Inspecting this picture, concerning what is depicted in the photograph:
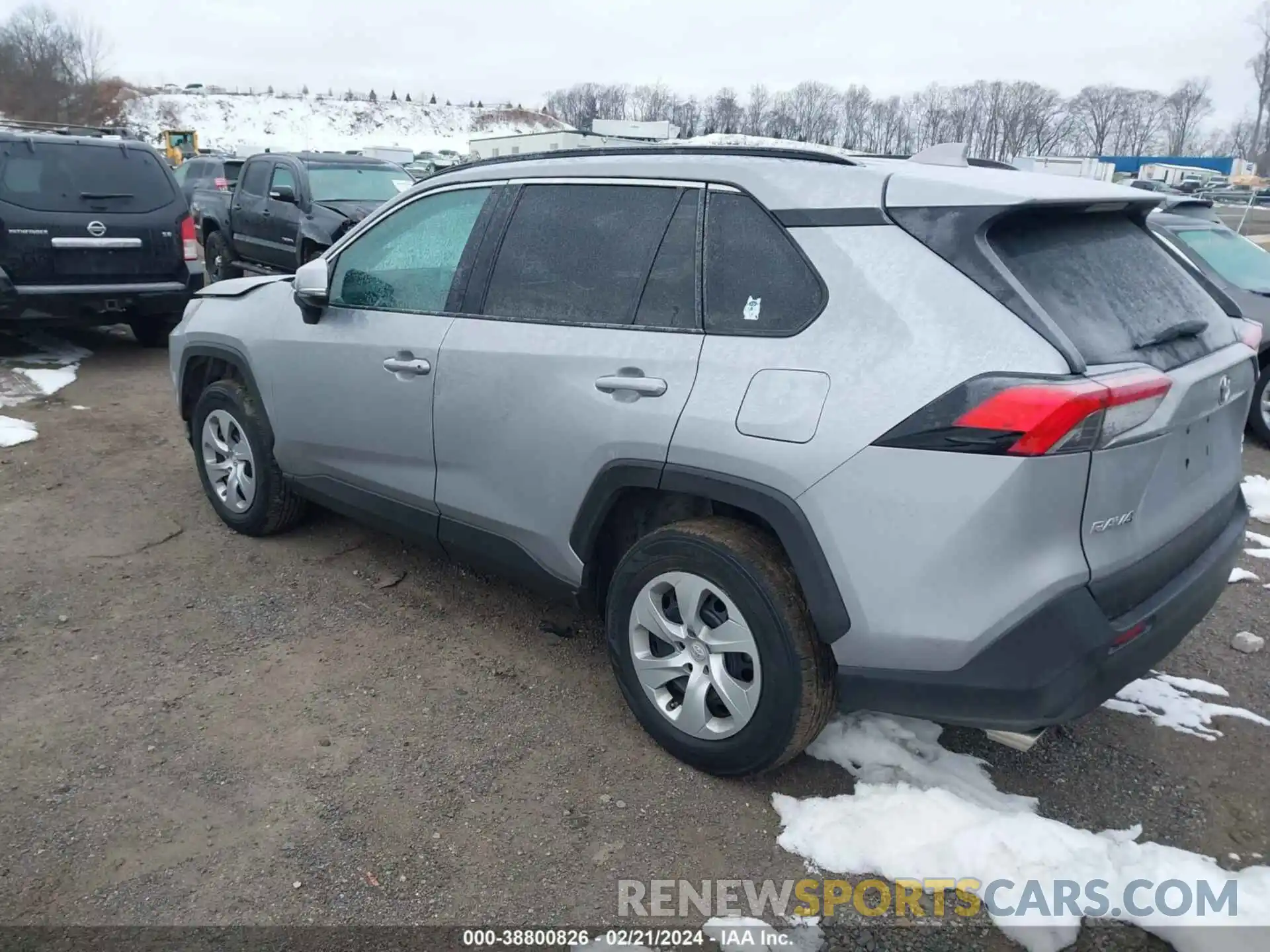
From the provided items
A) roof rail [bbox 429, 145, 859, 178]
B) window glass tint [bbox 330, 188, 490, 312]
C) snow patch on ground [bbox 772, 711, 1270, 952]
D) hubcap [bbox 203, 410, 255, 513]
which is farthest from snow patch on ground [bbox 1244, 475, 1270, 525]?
hubcap [bbox 203, 410, 255, 513]

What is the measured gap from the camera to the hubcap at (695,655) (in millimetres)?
2703

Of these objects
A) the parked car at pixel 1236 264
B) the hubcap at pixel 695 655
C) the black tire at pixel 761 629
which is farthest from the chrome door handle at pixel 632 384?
the parked car at pixel 1236 264

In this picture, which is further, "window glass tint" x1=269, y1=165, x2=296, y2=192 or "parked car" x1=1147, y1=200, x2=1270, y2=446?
"window glass tint" x1=269, y1=165, x2=296, y2=192

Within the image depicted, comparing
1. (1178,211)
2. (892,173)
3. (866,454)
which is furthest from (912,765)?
(1178,211)

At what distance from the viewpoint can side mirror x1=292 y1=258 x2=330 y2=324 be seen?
3.82 m

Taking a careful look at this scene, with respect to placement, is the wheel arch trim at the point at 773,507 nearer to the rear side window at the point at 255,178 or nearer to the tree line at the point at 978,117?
the rear side window at the point at 255,178

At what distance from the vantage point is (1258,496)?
5688 millimetres

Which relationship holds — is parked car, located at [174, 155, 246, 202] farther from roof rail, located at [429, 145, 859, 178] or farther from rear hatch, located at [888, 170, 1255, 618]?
rear hatch, located at [888, 170, 1255, 618]

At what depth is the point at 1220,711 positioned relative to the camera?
11.1 ft

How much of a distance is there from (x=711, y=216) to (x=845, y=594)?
1.21 m

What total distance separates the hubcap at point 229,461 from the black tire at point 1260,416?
21.8 ft

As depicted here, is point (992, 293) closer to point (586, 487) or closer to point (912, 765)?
point (586, 487)

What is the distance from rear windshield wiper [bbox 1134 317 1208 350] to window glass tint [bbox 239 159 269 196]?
11686mm

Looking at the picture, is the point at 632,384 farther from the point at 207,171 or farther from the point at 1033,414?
the point at 207,171
